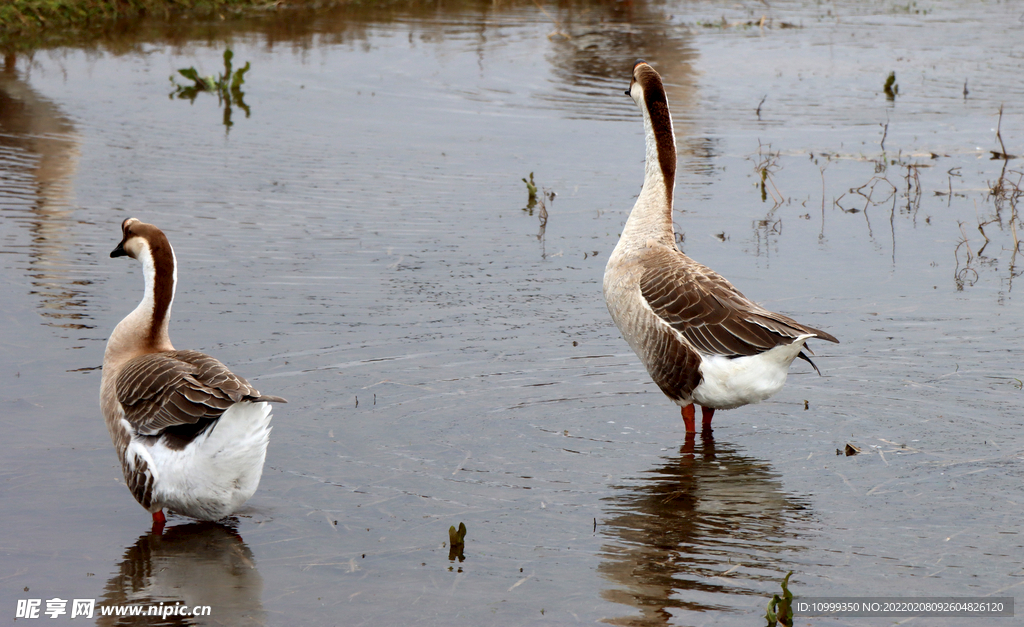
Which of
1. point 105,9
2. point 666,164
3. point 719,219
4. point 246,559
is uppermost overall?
point 105,9

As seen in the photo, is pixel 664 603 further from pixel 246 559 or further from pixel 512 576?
pixel 246 559

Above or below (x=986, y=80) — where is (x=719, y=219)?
below

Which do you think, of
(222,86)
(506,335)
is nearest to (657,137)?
(506,335)

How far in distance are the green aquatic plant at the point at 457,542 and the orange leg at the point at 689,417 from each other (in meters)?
2.00

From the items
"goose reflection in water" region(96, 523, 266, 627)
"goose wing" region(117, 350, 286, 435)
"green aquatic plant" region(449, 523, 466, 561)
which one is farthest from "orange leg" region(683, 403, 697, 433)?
"goose reflection in water" region(96, 523, 266, 627)

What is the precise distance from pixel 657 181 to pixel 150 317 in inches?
131

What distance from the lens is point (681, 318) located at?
20.5 feet

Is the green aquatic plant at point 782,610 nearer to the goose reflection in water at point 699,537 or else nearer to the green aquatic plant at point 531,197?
the goose reflection in water at point 699,537

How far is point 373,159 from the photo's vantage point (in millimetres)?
12492

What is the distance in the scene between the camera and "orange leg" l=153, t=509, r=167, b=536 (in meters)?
5.10

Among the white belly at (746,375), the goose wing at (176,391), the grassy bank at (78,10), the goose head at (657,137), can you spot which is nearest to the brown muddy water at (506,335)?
the white belly at (746,375)

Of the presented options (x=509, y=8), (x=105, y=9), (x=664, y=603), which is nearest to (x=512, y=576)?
(x=664, y=603)

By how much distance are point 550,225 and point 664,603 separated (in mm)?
6375

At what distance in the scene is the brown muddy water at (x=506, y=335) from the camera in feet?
15.6
